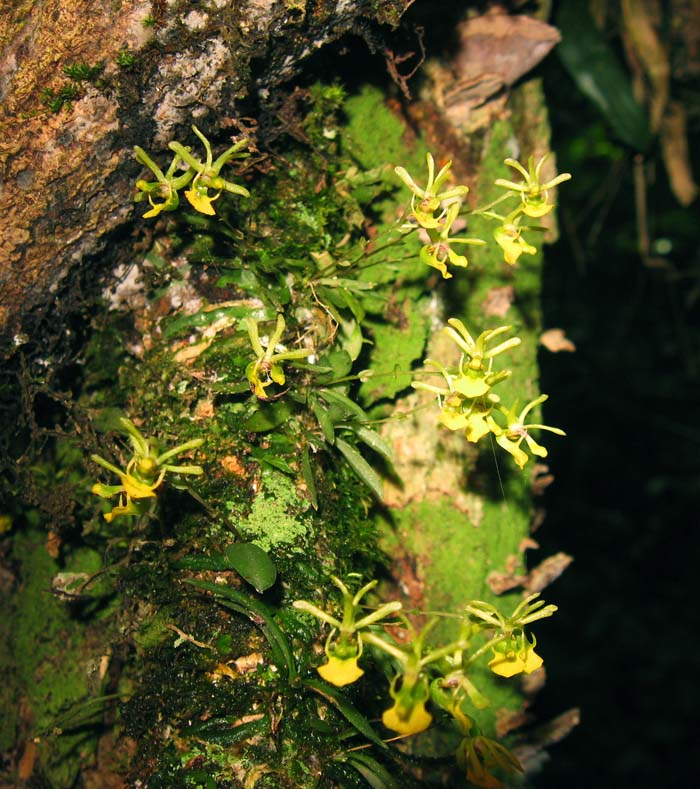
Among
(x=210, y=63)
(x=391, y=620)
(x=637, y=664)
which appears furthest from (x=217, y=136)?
(x=637, y=664)

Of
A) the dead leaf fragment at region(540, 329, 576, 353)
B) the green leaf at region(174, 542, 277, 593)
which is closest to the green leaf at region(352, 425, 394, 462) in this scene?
the green leaf at region(174, 542, 277, 593)

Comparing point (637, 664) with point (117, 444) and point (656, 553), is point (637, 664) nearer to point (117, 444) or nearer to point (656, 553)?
point (656, 553)

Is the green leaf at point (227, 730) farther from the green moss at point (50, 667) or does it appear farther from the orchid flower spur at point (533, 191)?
the orchid flower spur at point (533, 191)

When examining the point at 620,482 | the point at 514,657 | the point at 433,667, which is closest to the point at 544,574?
the point at 514,657

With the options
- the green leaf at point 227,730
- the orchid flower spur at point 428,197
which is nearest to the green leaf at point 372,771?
the green leaf at point 227,730

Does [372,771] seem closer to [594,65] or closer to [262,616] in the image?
[262,616]

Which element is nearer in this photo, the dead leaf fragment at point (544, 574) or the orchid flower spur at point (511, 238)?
the orchid flower spur at point (511, 238)
